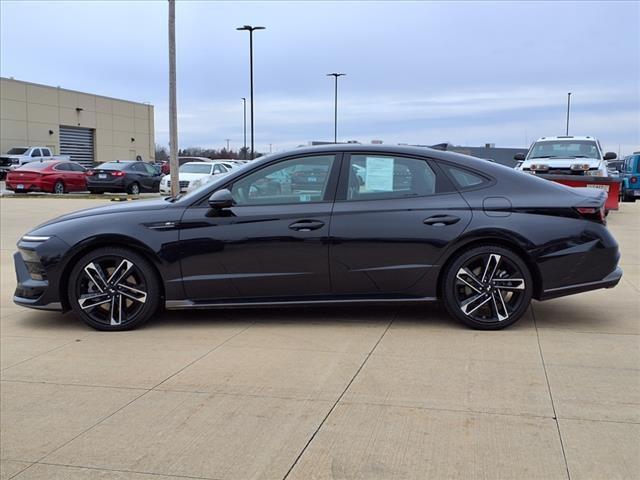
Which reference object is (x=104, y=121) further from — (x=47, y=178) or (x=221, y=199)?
(x=221, y=199)

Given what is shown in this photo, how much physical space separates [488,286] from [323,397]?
78.3 inches

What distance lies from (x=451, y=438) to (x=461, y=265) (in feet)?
6.96

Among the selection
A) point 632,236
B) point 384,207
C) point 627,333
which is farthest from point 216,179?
point 632,236

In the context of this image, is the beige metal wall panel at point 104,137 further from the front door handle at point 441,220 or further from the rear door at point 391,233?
the front door handle at point 441,220

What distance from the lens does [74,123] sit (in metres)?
53.8

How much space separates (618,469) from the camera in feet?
10.1

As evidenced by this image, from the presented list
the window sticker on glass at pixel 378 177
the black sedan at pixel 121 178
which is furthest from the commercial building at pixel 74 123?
the window sticker on glass at pixel 378 177

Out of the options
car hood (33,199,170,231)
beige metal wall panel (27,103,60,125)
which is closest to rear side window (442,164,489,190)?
car hood (33,199,170,231)

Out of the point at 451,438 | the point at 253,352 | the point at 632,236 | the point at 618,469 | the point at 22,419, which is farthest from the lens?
the point at 632,236

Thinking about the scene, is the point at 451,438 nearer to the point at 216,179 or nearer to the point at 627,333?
the point at 627,333

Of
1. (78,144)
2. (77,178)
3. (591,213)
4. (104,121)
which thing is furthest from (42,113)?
(591,213)

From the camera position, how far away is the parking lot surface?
10.5ft

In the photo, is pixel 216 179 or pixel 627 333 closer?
pixel 627 333

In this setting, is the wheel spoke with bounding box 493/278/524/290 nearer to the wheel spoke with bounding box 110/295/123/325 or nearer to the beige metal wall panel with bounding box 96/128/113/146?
the wheel spoke with bounding box 110/295/123/325
